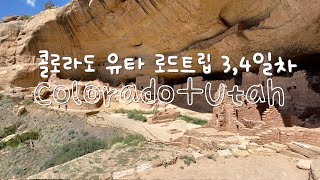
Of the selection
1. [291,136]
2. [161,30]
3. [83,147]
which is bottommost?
[83,147]

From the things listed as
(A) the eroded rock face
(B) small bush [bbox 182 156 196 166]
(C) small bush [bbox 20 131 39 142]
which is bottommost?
(C) small bush [bbox 20 131 39 142]

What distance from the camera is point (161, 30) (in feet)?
47.6

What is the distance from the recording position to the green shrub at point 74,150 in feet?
29.9

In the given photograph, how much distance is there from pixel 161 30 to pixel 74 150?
7.24 m

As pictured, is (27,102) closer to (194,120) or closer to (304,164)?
(194,120)

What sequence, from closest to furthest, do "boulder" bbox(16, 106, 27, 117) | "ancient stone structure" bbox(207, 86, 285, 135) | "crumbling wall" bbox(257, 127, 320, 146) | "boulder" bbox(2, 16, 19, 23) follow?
"crumbling wall" bbox(257, 127, 320, 146), "ancient stone structure" bbox(207, 86, 285, 135), "boulder" bbox(16, 106, 27, 117), "boulder" bbox(2, 16, 19, 23)

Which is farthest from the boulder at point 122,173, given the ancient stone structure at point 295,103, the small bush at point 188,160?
the ancient stone structure at point 295,103

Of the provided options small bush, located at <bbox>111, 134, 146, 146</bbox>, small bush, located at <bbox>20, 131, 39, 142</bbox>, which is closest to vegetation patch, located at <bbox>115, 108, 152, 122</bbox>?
small bush, located at <bbox>111, 134, 146, 146</bbox>

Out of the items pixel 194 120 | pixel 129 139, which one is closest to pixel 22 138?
pixel 129 139

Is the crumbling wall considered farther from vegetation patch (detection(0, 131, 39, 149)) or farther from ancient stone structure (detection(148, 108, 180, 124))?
vegetation patch (detection(0, 131, 39, 149))

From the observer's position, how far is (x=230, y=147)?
6.89 m

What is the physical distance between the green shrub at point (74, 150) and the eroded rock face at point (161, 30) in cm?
616

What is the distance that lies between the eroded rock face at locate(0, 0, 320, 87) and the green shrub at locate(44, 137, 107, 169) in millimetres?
6165

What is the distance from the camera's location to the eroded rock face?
1089cm
